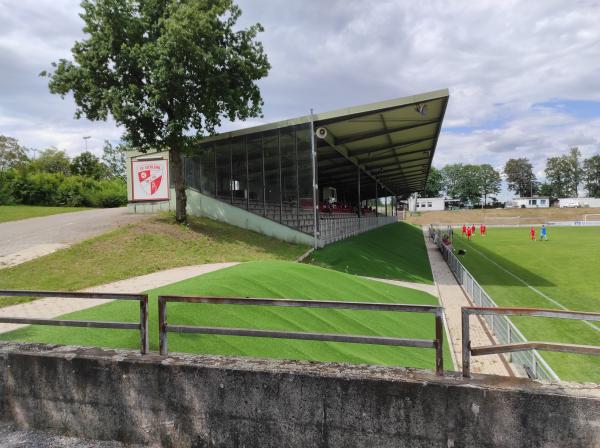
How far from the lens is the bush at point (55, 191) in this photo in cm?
3244

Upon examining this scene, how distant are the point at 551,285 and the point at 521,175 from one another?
155 meters

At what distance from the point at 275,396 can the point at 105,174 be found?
79633mm

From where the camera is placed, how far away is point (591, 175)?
467 ft

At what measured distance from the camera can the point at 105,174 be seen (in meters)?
74.2

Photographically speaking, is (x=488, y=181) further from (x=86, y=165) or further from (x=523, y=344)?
(x=523, y=344)

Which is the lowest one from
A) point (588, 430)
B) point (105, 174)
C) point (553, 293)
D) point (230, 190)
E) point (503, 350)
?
point (553, 293)

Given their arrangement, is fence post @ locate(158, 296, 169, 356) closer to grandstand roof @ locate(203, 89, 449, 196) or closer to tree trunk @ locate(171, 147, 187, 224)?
tree trunk @ locate(171, 147, 187, 224)

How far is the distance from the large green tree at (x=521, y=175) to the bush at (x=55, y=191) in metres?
151

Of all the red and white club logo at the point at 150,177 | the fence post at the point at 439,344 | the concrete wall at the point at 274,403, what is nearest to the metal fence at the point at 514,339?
the concrete wall at the point at 274,403

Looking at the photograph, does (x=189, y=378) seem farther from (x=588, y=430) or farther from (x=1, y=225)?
(x=1, y=225)

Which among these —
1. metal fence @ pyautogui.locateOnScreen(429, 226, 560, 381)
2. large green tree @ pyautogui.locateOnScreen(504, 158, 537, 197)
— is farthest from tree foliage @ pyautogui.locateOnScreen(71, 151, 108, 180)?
large green tree @ pyautogui.locateOnScreen(504, 158, 537, 197)

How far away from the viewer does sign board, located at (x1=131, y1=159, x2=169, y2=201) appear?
2147 centimetres

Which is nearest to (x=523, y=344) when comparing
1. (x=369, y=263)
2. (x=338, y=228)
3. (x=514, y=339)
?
(x=514, y=339)

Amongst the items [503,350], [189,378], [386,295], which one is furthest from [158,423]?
[386,295]
